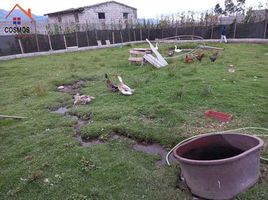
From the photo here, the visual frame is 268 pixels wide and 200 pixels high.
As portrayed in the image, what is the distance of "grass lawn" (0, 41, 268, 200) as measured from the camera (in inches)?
95.0

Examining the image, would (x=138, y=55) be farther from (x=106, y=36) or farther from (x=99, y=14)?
(x=99, y=14)

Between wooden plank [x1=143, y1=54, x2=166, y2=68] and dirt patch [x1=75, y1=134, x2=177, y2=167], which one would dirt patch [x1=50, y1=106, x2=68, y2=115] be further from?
wooden plank [x1=143, y1=54, x2=166, y2=68]

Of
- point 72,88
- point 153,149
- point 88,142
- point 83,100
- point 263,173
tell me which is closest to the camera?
point 263,173

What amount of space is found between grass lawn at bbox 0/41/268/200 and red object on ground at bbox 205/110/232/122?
9 centimetres

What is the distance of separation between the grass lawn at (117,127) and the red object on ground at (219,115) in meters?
0.09

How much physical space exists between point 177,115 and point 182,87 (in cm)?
164

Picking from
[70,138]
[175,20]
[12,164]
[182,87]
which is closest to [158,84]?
[182,87]

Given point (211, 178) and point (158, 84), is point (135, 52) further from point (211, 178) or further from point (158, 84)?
point (211, 178)

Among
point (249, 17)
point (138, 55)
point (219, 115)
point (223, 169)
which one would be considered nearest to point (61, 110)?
point (219, 115)

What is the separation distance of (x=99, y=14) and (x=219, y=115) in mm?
20555

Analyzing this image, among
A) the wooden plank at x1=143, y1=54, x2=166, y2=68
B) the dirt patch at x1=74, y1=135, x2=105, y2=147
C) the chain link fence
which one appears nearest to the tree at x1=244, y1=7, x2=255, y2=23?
the chain link fence

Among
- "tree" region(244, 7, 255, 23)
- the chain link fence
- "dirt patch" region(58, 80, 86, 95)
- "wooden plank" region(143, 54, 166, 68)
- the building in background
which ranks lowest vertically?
"dirt patch" region(58, 80, 86, 95)

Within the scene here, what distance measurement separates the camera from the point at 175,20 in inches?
710

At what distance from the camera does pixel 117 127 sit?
364 centimetres
